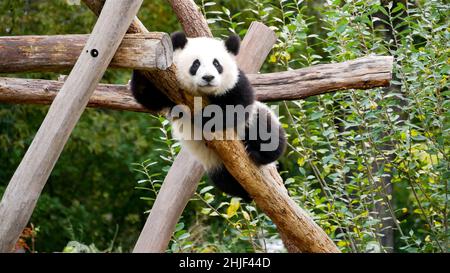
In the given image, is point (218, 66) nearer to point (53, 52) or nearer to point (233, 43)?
point (233, 43)

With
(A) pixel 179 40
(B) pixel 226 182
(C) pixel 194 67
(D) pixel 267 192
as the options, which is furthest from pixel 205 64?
(B) pixel 226 182

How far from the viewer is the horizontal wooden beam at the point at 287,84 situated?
173 inches

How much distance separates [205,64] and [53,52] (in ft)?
2.96

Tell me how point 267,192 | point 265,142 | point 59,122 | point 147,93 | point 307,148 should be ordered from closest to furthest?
point 59,122 < point 147,93 < point 267,192 < point 265,142 < point 307,148

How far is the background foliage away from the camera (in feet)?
18.0

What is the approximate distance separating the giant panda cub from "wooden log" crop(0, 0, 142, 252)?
472 millimetres

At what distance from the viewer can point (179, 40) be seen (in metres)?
4.48

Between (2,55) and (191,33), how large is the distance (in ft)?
5.01

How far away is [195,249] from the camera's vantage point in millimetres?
7449

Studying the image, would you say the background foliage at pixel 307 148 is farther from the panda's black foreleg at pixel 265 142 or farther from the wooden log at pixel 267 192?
the wooden log at pixel 267 192

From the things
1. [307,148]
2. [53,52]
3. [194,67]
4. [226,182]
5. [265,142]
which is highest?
[53,52]

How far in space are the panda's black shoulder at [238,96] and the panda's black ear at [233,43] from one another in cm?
45

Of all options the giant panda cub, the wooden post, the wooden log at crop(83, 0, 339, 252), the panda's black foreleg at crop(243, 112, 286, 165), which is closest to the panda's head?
the giant panda cub

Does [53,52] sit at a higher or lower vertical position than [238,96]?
higher
